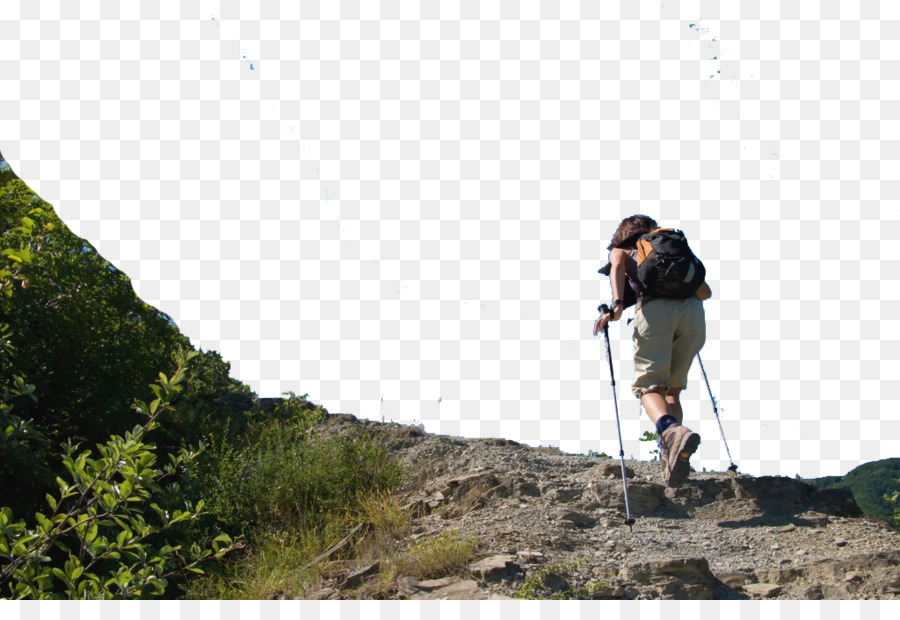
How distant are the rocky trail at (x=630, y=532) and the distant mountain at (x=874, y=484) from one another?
1.49 meters

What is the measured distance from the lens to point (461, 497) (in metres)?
7.20

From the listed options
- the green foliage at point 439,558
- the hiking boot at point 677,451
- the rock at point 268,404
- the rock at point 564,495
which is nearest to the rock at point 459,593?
the green foliage at point 439,558

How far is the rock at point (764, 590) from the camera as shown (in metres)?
5.53

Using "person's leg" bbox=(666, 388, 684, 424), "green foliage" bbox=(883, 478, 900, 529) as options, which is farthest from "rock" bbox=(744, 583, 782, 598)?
"green foliage" bbox=(883, 478, 900, 529)

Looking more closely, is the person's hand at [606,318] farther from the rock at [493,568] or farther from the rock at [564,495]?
the rock at [493,568]

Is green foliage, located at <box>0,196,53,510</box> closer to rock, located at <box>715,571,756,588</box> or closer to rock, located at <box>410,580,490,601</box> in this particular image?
rock, located at <box>410,580,490,601</box>

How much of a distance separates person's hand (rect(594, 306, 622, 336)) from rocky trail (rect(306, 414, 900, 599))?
1.26 metres

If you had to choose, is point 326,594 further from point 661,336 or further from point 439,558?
point 661,336

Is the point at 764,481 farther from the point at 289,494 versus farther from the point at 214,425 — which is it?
the point at 214,425

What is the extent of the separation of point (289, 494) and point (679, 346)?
356 cm

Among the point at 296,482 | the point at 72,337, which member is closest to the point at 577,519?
the point at 296,482

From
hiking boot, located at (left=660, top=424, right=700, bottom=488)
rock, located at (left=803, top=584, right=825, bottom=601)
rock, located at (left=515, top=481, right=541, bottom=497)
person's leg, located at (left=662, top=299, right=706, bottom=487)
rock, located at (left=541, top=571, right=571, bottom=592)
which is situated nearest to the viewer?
rock, located at (left=541, top=571, right=571, bottom=592)

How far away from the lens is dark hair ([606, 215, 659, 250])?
7.57 metres

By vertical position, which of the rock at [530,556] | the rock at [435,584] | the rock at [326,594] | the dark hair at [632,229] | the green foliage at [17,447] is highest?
the dark hair at [632,229]
